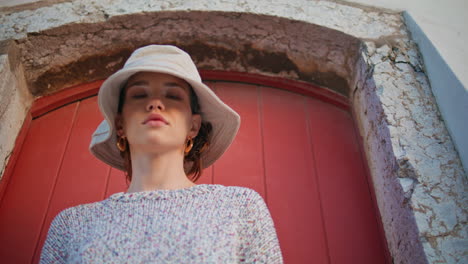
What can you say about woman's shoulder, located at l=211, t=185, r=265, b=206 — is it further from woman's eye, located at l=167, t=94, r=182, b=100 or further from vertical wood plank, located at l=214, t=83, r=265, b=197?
vertical wood plank, located at l=214, t=83, r=265, b=197

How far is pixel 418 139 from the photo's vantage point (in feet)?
4.83

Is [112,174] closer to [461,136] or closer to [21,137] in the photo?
[21,137]

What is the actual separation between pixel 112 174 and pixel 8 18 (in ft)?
3.23

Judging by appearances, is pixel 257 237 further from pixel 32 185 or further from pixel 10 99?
pixel 10 99

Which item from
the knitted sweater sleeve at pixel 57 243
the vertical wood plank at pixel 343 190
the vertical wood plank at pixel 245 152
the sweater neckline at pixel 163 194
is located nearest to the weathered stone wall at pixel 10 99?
the knitted sweater sleeve at pixel 57 243

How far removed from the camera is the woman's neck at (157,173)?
4.41 feet

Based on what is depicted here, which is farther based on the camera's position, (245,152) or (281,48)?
(281,48)

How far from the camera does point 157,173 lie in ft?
4.46

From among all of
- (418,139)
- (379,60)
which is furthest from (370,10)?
(418,139)

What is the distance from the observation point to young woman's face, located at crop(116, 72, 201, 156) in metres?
1.32

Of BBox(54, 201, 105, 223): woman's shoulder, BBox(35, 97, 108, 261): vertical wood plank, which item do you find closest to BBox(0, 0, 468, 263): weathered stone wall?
BBox(35, 97, 108, 261): vertical wood plank

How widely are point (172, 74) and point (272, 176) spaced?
2.22ft

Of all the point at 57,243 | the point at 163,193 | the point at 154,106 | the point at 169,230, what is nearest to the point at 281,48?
the point at 154,106

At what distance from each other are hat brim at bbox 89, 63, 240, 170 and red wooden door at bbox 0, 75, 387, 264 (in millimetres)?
257
